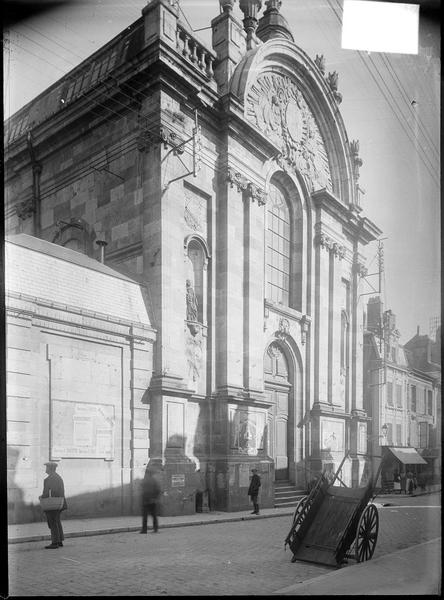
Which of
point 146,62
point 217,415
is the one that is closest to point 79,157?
point 146,62

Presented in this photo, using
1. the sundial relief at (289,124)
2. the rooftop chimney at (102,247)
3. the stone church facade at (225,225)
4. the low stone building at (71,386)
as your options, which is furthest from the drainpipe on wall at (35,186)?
the sundial relief at (289,124)

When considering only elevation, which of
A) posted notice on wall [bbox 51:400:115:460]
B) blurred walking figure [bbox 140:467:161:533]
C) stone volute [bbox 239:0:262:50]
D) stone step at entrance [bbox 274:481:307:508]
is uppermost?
stone volute [bbox 239:0:262:50]

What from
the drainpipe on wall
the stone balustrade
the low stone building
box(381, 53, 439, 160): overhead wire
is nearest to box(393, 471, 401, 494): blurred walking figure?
the low stone building

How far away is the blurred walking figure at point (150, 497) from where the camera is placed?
29.0 feet

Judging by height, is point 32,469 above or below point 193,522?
above

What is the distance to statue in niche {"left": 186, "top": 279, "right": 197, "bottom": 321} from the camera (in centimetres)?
1227

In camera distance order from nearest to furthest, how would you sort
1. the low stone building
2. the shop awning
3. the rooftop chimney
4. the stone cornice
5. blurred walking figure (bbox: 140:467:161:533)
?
the low stone building, blurred walking figure (bbox: 140:467:161:533), the shop awning, the rooftop chimney, the stone cornice

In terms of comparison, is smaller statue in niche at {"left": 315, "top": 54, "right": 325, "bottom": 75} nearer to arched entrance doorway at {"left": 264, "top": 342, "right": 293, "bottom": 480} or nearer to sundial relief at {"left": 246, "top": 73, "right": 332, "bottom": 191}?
sundial relief at {"left": 246, "top": 73, "right": 332, "bottom": 191}

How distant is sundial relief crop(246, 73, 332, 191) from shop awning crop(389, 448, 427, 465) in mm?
5999

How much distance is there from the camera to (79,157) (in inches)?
445

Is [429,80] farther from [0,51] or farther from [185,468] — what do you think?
Answer: [185,468]

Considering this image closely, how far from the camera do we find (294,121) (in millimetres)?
13094

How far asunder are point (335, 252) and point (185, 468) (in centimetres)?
615

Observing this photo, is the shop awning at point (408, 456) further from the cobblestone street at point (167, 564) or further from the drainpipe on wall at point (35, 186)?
the drainpipe on wall at point (35, 186)
